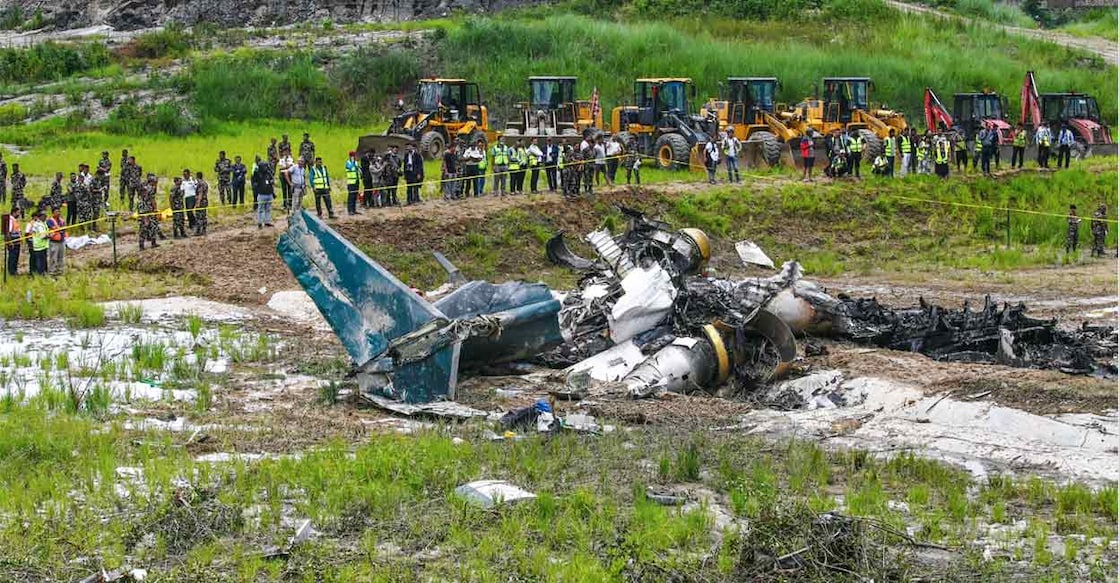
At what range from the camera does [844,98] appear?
38.1 m

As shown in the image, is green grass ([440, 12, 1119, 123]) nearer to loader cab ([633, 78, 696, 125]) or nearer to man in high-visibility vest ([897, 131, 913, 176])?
loader cab ([633, 78, 696, 125])

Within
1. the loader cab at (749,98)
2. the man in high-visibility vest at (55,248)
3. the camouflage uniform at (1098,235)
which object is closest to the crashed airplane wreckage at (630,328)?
the man in high-visibility vest at (55,248)

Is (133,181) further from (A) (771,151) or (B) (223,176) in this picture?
(A) (771,151)

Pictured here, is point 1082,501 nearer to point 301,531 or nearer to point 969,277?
point 301,531

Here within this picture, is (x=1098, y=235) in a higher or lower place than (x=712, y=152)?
lower

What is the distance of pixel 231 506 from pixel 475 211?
16.4 meters

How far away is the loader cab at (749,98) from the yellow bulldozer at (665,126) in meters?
1.08

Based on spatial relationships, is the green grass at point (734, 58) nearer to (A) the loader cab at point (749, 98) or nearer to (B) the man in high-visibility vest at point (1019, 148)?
(A) the loader cab at point (749, 98)

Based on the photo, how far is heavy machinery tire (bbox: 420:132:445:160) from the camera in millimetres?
35844

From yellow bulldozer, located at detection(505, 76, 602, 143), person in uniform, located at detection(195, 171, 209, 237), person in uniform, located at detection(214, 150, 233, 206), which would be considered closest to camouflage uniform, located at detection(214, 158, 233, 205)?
person in uniform, located at detection(214, 150, 233, 206)

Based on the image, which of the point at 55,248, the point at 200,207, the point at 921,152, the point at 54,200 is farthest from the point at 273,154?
the point at 921,152

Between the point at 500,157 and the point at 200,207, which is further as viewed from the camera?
the point at 500,157

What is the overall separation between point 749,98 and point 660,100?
266 cm

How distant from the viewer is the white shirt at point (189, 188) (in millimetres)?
23969
